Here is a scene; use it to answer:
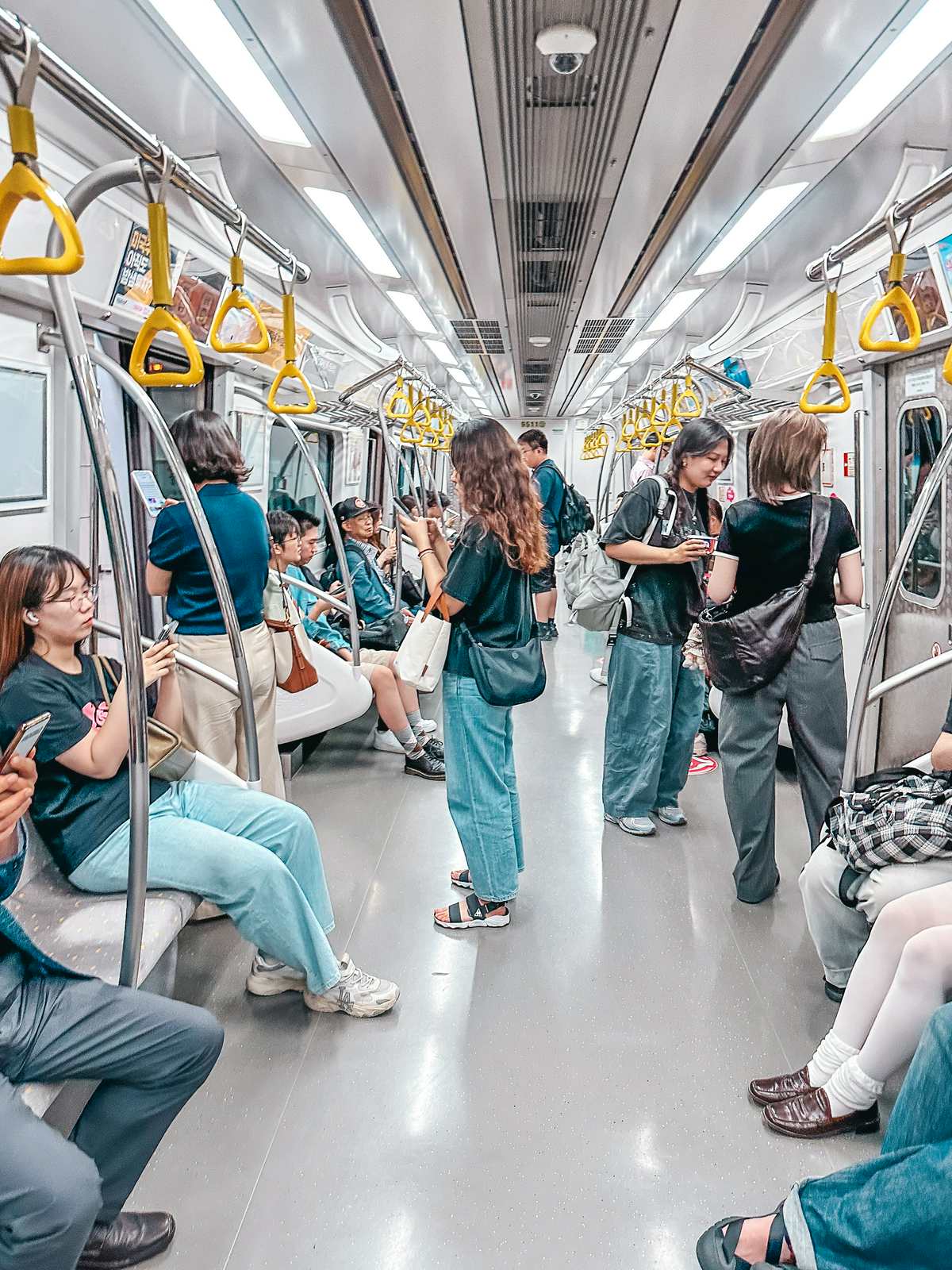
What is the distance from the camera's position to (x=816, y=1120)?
2.06 metres

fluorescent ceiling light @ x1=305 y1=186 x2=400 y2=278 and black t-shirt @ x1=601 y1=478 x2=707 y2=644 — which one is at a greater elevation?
fluorescent ceiling light @ x1=305 y1=186 x2=400 y2=278

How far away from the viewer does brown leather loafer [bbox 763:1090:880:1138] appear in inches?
80.8

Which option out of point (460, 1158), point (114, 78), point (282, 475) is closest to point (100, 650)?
point (114, 78)

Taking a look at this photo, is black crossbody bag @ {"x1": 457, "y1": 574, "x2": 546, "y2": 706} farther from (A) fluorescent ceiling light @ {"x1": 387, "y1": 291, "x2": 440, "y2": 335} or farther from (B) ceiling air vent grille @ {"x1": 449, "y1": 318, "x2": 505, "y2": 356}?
(B) ceiling air vent grille @ {"x1": 449, "y1": 318, "x2": 505, "y2": 356}

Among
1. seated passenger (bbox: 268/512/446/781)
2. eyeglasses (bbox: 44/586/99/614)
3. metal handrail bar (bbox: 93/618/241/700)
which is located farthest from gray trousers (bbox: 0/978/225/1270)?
seated passenger (bbox: 268/512/446/781)

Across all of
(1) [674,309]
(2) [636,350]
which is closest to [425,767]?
(1) [674,309]

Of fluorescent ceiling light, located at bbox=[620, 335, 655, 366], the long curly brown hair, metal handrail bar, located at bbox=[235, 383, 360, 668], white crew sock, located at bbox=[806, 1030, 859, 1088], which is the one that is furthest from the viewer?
fluorescent ceiling light, located at bbox=[620, 335, 655, 366]

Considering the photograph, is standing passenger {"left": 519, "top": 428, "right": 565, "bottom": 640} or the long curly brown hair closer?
the long curly brown hair

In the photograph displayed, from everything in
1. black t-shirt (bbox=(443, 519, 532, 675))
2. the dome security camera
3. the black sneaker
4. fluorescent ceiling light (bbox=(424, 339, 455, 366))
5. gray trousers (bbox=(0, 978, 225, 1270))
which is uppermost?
fluorescent ceiling light (bbox=(424, 339, 455, 366))

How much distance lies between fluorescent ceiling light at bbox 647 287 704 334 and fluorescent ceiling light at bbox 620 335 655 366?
0.61 meters

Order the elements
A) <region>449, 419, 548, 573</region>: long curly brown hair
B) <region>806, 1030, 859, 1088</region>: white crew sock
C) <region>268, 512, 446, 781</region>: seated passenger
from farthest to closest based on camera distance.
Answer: <region>268, 512, 446, 781</region>: seated passenger, <region>449, 419, 548, 573</region>: long curly brown hair, <region>806, 1030, 859, 1088</region>: white crew sock

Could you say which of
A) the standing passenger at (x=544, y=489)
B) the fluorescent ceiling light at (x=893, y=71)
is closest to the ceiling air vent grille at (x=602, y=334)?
the standing passenger at (x=544, y=489)

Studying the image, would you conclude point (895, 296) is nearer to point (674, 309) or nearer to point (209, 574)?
point (209, 574)

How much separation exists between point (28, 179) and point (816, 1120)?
8.18 ft
